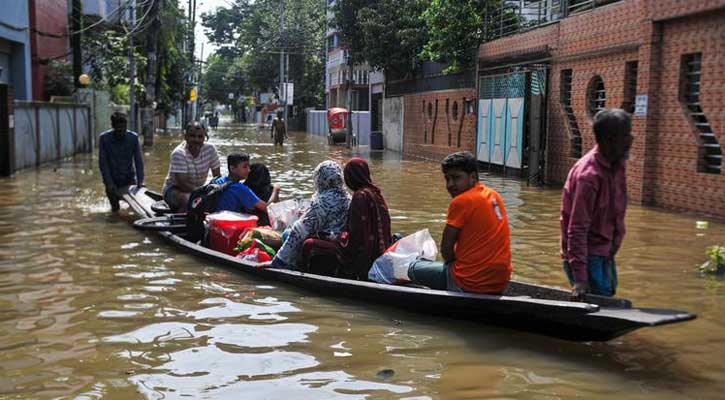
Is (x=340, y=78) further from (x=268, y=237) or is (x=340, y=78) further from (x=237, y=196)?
(x=268, y=237)

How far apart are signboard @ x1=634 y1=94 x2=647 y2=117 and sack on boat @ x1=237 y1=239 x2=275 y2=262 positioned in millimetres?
9284

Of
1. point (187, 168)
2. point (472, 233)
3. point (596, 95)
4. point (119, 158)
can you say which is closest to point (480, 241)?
point (472, 233)

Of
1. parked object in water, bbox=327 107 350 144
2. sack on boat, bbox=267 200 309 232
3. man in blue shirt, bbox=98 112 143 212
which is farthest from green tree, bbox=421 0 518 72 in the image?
parked object in water, bbox=327 107 350 144

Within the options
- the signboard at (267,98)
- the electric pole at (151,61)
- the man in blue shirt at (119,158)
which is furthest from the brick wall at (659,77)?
the signboard at (267,98)

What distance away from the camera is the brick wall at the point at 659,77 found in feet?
43.9

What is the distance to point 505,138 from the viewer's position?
73.7 feet

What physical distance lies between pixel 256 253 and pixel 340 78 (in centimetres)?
5280

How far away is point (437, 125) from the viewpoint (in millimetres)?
30594

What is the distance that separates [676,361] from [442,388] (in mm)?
1822

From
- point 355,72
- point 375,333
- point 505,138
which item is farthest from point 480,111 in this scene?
point 355,72

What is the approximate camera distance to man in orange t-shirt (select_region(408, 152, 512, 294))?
5832mm

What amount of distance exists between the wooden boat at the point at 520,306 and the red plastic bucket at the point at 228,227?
86 centimetres

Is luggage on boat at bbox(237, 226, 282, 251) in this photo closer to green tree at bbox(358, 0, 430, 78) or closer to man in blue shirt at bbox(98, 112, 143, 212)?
man in blue shirt at bbox(98, 112, 143, 212)

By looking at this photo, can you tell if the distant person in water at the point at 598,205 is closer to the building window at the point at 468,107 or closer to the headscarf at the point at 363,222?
the headscarf at the point at 363,222
